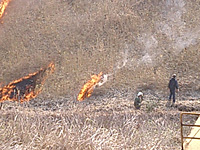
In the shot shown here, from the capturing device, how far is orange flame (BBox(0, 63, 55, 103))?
59.6ft

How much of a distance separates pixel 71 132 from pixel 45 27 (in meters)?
15.4

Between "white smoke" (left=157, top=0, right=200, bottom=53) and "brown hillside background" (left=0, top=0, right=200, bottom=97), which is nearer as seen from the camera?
"brown hillside background" (left=0, top=0, right=200, bottom=97)

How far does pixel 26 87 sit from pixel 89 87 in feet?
12.8

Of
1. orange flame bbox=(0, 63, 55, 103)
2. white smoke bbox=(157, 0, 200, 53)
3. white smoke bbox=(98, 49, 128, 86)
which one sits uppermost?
white smoke bbox=(157, 0, 200, 53)

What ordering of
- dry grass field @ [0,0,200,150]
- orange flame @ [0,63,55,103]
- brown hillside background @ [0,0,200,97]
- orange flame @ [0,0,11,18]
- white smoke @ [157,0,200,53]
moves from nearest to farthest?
dry grass field @ [0,0,200,150]
orange flame @ [0,63,55,103]
brown hillside background @ [0,0,200,97]
white smoke @ [157,0,200,53]
orange flame @ [0,0,11,18]

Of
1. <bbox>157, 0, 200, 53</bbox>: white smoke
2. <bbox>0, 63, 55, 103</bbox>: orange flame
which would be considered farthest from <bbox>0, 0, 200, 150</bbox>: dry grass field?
<bbox>0, 63, 55, 103</bbox>: orange flame

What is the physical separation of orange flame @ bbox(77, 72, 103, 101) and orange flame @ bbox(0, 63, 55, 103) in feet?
8.24

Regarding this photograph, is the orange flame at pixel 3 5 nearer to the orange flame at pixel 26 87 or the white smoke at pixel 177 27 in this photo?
the orange flame at pixel 26 87

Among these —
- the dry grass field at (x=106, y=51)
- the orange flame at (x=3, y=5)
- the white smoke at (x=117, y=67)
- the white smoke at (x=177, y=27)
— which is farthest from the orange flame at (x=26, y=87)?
the white smoke at (x=177, y=27)

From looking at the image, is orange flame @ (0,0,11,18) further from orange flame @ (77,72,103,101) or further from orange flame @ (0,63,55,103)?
orange flame @ (77,72,103,101)

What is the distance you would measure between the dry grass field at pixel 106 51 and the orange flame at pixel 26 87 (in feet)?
1.21

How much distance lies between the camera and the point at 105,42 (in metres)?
20.5

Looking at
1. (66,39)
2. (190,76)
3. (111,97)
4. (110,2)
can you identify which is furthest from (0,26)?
(190,76)

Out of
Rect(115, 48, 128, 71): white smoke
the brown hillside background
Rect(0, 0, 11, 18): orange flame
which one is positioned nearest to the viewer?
the brown hillside background
